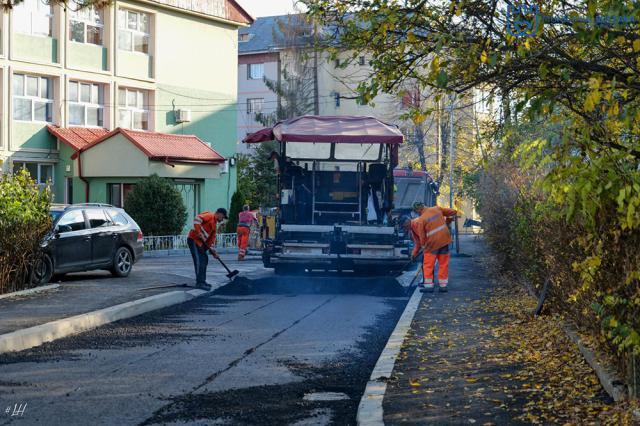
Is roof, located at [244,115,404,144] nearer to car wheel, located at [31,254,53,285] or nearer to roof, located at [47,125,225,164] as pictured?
car wheel, located at [31,254,53,285]

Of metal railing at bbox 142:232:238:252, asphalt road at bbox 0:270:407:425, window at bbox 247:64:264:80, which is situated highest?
window at bbox 247:64:264:80

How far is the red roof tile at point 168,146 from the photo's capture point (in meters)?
31.9

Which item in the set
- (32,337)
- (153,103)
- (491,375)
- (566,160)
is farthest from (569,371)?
(153,103)

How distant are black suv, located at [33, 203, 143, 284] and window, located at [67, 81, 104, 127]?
49.9 feet

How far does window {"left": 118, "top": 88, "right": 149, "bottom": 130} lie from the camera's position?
35375 millimetres

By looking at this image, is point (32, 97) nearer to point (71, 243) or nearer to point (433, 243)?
point (71, 243)

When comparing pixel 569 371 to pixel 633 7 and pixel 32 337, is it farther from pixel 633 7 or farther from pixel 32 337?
pixel 32 337

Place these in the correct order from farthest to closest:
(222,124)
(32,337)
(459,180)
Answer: (459,180) → (222,124) → (32,337)

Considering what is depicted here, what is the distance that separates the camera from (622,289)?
21.4 feet

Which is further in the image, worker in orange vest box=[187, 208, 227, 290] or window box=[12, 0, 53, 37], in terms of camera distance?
window box=[12, 0, 53, 37]

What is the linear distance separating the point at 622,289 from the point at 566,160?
129 cm

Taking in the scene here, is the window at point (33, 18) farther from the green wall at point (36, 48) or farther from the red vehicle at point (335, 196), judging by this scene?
the red vehicle at point (335, 196)

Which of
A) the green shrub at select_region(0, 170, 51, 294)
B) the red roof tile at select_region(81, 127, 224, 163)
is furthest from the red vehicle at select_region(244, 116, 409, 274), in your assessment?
the red roof tile at select_region(81, 127, 224, 163)

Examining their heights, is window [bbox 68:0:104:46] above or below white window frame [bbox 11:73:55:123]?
above
